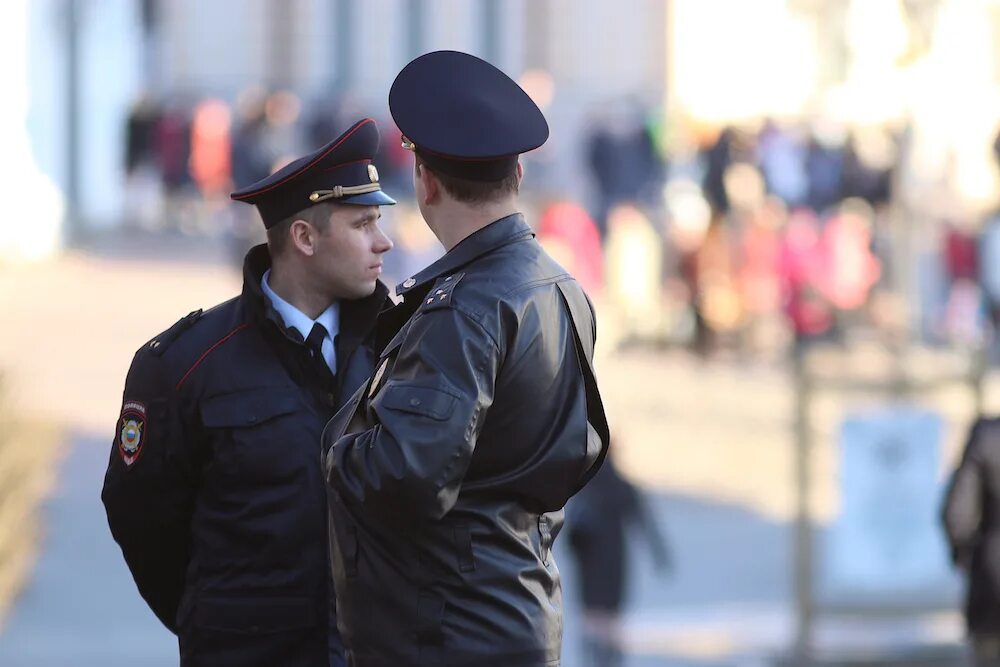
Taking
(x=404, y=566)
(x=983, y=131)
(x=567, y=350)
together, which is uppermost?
(x=567, y=350)

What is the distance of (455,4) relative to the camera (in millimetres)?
37781

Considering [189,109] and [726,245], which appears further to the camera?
[189,109]

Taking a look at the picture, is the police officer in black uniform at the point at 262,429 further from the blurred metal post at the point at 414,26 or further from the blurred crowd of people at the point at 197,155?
the blurred metal post at the point at 414,26

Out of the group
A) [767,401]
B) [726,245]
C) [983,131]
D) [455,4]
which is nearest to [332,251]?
[767,401]

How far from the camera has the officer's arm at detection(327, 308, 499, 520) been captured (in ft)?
9.82

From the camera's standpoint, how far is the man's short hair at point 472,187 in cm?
321

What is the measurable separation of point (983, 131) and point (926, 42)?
20627 mm

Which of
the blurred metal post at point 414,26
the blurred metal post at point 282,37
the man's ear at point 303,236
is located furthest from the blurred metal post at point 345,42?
the man's ear at point 303,236

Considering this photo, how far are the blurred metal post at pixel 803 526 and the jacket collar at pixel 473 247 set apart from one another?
6.47m

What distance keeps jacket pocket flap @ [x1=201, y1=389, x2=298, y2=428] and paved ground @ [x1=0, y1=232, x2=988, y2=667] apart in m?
5.26

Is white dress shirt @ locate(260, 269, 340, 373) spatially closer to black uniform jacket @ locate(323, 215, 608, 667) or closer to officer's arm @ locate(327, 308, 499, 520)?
black uniform jacket @ locate(323, 215, 608, 667)

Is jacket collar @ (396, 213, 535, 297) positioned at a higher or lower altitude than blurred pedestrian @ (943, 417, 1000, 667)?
higher

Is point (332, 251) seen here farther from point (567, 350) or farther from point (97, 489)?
point (97, 489)

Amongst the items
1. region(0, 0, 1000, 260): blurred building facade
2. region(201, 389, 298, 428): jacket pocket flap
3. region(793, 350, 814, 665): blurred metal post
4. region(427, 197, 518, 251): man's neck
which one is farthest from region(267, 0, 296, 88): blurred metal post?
region(427, 197, 518, 251): man's neck
